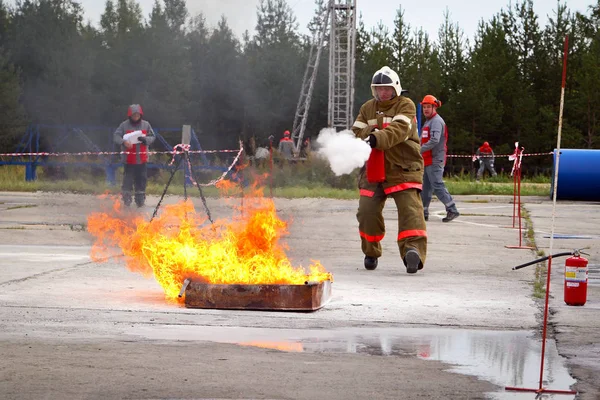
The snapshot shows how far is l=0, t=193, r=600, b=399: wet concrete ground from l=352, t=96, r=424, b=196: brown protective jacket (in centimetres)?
80

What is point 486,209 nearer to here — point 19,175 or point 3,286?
point 3,286

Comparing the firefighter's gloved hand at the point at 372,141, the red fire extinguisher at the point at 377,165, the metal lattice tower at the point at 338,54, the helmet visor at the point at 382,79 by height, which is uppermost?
the metal lattice tower at the point at 338,54

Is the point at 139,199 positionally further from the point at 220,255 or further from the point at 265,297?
the point at 265,297

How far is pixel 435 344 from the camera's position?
230 inches

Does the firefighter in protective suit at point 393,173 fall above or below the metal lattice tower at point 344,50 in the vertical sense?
below

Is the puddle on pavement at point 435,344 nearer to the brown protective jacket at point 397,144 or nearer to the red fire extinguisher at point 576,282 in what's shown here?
the red fire extinguisher at point 576,282

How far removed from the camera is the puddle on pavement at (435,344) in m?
5.10

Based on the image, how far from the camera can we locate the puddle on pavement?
5.10 meters

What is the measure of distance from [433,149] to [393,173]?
536cm

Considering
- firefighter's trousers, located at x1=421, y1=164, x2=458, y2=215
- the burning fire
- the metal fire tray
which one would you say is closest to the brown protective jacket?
the burning fire

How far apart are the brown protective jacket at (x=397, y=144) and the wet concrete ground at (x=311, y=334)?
0.80m

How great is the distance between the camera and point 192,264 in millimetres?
7277

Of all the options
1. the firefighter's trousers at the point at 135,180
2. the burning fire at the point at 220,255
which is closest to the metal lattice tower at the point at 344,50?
the firefighter's trousers at the point at 135,180

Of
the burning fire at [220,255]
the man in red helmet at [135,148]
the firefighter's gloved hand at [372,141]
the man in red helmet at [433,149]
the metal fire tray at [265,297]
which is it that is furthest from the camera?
the man in red helmet at [135,148]
